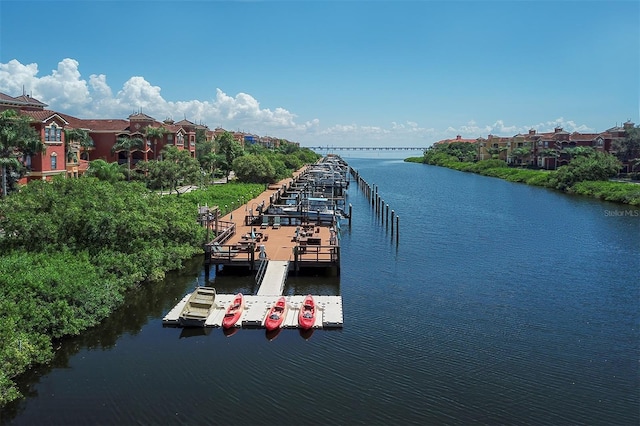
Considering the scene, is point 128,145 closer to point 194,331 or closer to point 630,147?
point 194,331

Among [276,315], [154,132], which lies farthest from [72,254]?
[154,132]

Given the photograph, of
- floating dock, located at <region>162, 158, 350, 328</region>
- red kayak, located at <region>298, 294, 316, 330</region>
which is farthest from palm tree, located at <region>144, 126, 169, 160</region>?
A: red kayak, located at <region>298, 294, 316, 330</region>

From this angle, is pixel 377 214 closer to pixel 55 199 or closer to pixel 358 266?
pixel 358 266

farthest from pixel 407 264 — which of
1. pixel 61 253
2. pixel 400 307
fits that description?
pixel 61 253

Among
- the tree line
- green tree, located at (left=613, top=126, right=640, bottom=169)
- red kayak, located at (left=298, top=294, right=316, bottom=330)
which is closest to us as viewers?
red kayak, located at (left=298, top=294, right=316, bottom=330)

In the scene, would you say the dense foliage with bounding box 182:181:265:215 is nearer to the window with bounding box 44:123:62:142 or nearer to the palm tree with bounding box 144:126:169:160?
the window with bounding box 44:123:62:142

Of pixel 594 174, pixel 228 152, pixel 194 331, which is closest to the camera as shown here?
pixel 194 331
